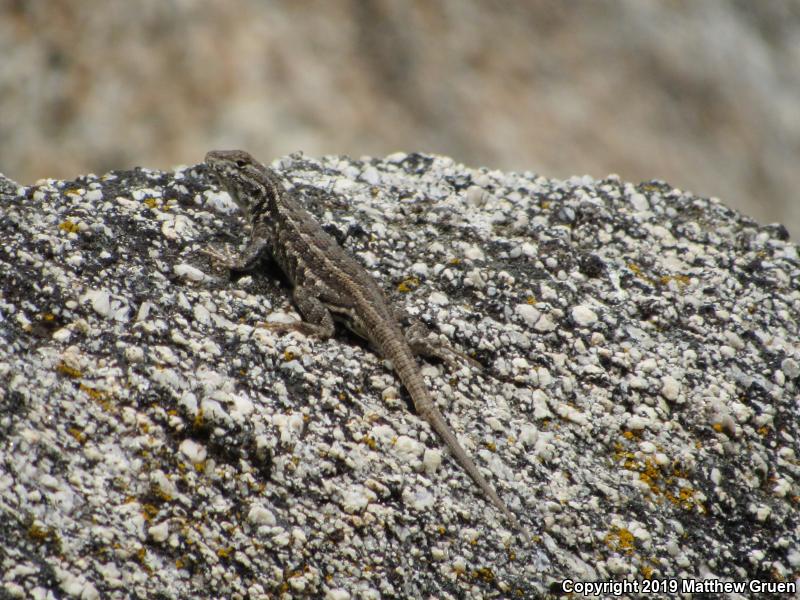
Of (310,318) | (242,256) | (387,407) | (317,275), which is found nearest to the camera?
(387,407)

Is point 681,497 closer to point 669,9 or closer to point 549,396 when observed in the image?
point 549,396

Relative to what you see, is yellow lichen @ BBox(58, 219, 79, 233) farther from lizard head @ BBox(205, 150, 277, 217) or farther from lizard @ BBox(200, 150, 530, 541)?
lizard head @ BBox(205, 150, 277, 217)

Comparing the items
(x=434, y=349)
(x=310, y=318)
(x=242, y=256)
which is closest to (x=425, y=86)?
(x=242, y=256)

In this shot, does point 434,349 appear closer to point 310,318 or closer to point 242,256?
point 310,318

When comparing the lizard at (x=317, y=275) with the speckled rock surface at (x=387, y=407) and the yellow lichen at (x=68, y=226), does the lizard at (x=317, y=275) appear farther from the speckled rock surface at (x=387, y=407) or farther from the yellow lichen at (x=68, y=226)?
the yellow lichen at (x=68, y=226)

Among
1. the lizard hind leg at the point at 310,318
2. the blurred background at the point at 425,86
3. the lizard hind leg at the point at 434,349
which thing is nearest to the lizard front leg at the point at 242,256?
the lizard hind leg at the point at 310,318

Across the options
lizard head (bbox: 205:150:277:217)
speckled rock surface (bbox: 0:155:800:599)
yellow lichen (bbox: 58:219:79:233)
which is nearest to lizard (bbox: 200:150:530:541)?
lizard head (bbox: 205:150:277:217)
